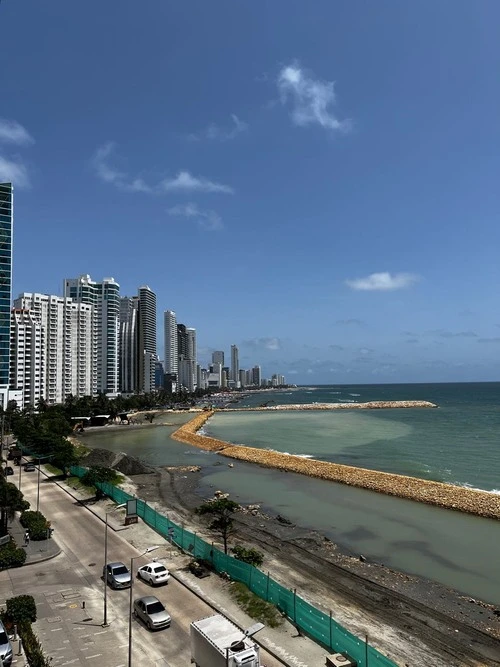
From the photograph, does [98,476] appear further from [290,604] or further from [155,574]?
[290,604]

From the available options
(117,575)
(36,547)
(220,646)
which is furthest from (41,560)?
(220,646)

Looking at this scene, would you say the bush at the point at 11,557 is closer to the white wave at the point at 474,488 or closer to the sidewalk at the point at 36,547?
the sidewalk at the point at 36,547

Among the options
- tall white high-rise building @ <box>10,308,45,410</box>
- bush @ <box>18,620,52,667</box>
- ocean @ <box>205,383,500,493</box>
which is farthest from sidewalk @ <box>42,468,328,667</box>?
tall white high-rise building @ <box>10,308,45,410</box>

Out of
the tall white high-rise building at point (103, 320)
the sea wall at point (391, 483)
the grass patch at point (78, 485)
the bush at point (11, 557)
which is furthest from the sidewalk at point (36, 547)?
the tall white high-rise building at point (103, 320)

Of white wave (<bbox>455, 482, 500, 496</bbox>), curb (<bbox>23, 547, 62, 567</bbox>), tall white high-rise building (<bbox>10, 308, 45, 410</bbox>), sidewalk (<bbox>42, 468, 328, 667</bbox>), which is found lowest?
white wave (<bbox>455, 482, 500, 496</bbox>)

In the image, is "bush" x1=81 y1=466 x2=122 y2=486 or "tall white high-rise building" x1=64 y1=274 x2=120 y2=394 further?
"tall white high-rise building" x1=64 y1=274 x2=120 y2=394

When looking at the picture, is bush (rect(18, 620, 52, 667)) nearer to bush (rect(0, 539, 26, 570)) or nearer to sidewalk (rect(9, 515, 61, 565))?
bush (rect(0, 539, 26, 570))

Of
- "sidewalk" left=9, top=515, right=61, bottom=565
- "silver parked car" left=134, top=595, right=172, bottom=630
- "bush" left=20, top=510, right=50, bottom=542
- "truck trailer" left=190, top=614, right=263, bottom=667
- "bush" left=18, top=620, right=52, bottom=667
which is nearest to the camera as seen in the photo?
"truck trailer" left=190, top=614, right=263, bottom=667
